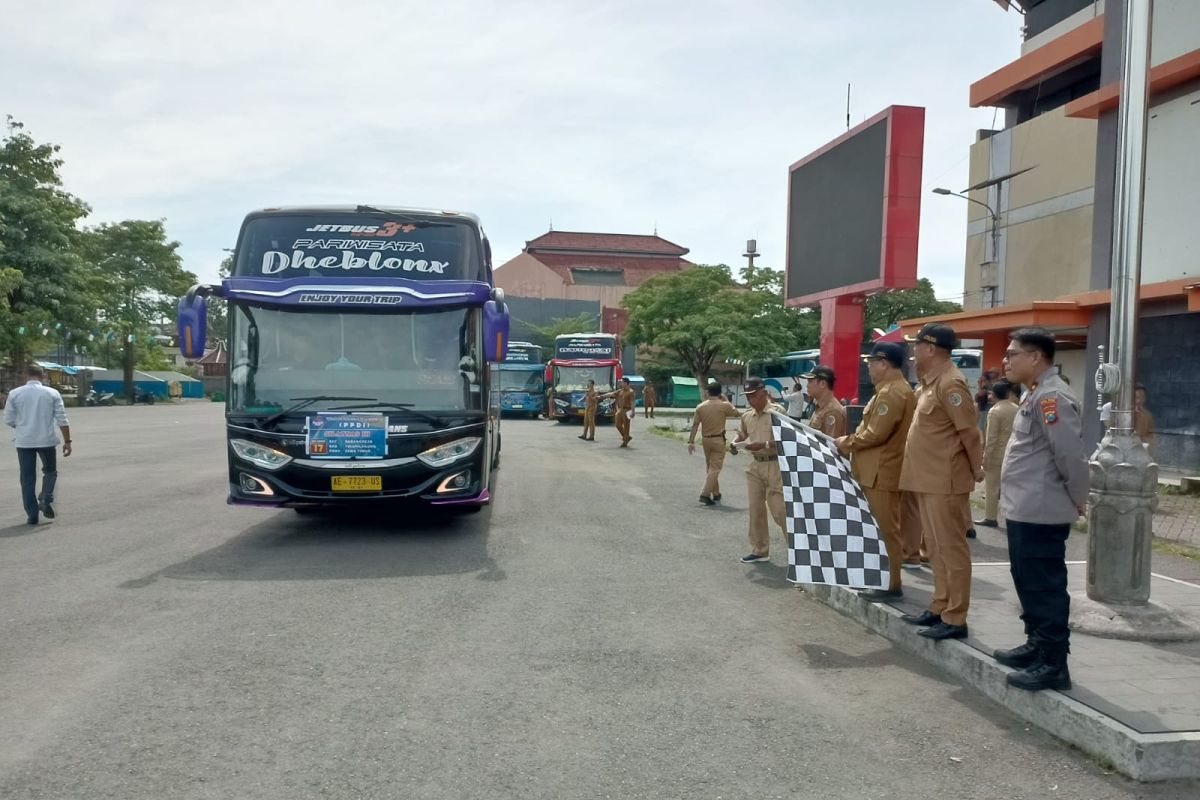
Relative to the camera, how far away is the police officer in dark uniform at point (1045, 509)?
464cm

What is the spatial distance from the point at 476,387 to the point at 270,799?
19.4 feet

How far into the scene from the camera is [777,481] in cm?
849

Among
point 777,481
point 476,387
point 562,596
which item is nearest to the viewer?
point 562,596

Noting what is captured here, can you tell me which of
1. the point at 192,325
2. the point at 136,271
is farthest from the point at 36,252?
the point at 192,325

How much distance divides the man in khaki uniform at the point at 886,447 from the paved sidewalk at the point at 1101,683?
358mm

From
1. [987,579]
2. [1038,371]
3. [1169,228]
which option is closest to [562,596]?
[987,579]

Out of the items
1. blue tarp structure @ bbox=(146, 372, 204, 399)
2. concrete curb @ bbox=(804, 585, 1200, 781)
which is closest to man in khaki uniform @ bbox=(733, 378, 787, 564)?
concrete curb @ bbox=(804, 585, 1200, 781)

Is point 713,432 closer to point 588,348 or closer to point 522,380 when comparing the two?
point 588,348

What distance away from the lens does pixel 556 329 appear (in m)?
60.7

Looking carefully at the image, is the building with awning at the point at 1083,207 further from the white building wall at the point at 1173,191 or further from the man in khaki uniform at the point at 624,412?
the man in khaki uniform at the point at 624,412

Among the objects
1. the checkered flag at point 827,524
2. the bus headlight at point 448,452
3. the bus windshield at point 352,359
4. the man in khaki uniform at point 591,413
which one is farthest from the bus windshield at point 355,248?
the man in khaki uniform at point 591,413

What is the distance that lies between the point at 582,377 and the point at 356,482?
26.1m

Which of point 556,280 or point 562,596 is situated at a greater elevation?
point 556,280

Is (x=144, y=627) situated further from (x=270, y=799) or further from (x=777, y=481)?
(x=777, y=481)
